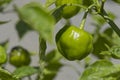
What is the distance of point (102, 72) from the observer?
1.07 metres

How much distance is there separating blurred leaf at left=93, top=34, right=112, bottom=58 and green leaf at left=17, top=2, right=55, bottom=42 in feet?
2.76

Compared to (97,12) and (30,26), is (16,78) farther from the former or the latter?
(30,26)

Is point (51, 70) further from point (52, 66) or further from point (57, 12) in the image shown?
point (57, 12)

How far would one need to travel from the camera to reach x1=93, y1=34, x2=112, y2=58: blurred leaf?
1543mm

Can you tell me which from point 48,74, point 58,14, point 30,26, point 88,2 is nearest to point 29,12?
point 30,26

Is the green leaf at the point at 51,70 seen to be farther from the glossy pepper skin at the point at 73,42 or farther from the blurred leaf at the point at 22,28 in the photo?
the blurred leaf at the point at 22,28

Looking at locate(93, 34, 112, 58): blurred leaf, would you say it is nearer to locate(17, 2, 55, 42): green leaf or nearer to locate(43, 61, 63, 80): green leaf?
locate(43, 61, 63, 80): green leaf

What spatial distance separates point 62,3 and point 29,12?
1.31 feet

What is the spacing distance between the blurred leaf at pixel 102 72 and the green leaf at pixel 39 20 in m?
0.33

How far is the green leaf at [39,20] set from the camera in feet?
2.17

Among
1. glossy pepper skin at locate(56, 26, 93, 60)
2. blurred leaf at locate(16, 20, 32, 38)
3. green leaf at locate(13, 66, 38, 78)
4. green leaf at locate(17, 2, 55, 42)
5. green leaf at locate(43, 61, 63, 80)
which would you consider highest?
green leaf at locate(17, 2, 55, 42)

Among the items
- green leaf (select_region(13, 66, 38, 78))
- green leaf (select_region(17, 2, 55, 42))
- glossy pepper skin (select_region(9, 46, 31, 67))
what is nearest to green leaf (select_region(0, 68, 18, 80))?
green leaf (select_region(13, 66, 38, 78))

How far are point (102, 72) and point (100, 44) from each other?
1.68 feet

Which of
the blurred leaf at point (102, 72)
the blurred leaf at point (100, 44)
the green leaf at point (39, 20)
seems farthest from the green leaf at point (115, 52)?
the green leaf at point (39, 20)
